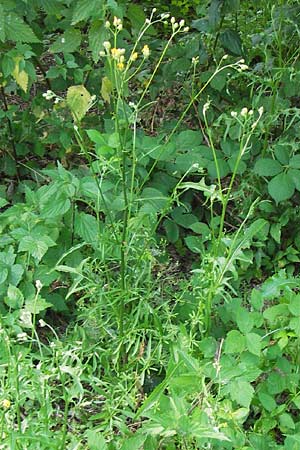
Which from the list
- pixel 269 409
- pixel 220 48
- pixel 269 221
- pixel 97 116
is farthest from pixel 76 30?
pixel 269 409

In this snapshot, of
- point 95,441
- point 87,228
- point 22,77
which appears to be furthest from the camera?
point 22,77

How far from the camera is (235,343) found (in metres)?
2.18

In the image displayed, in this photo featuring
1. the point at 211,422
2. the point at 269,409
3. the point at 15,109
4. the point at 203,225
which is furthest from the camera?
the point at 15,109

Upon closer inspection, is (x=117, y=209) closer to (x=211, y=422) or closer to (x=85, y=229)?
(x=85, y=229)

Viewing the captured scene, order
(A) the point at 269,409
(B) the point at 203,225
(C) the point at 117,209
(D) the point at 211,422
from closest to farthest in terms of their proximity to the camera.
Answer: (D) the point at 211,422, (A) the point at 269,409, (C) the point at 117,209, (B) the point at 203,225

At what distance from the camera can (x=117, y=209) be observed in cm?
255

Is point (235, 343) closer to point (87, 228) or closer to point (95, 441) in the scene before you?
point (95, 441)

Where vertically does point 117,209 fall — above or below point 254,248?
above

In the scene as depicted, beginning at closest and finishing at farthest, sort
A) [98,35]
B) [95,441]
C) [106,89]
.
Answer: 1. [95,441]
2. [98,35]
3. [106,89]

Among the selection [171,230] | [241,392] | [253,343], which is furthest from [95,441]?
[171,230]

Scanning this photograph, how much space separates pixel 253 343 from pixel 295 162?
3.40 feet

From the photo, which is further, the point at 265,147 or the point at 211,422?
the point at 265,147

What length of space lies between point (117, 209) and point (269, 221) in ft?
2.79

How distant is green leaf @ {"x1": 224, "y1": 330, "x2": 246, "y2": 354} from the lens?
2174mm
